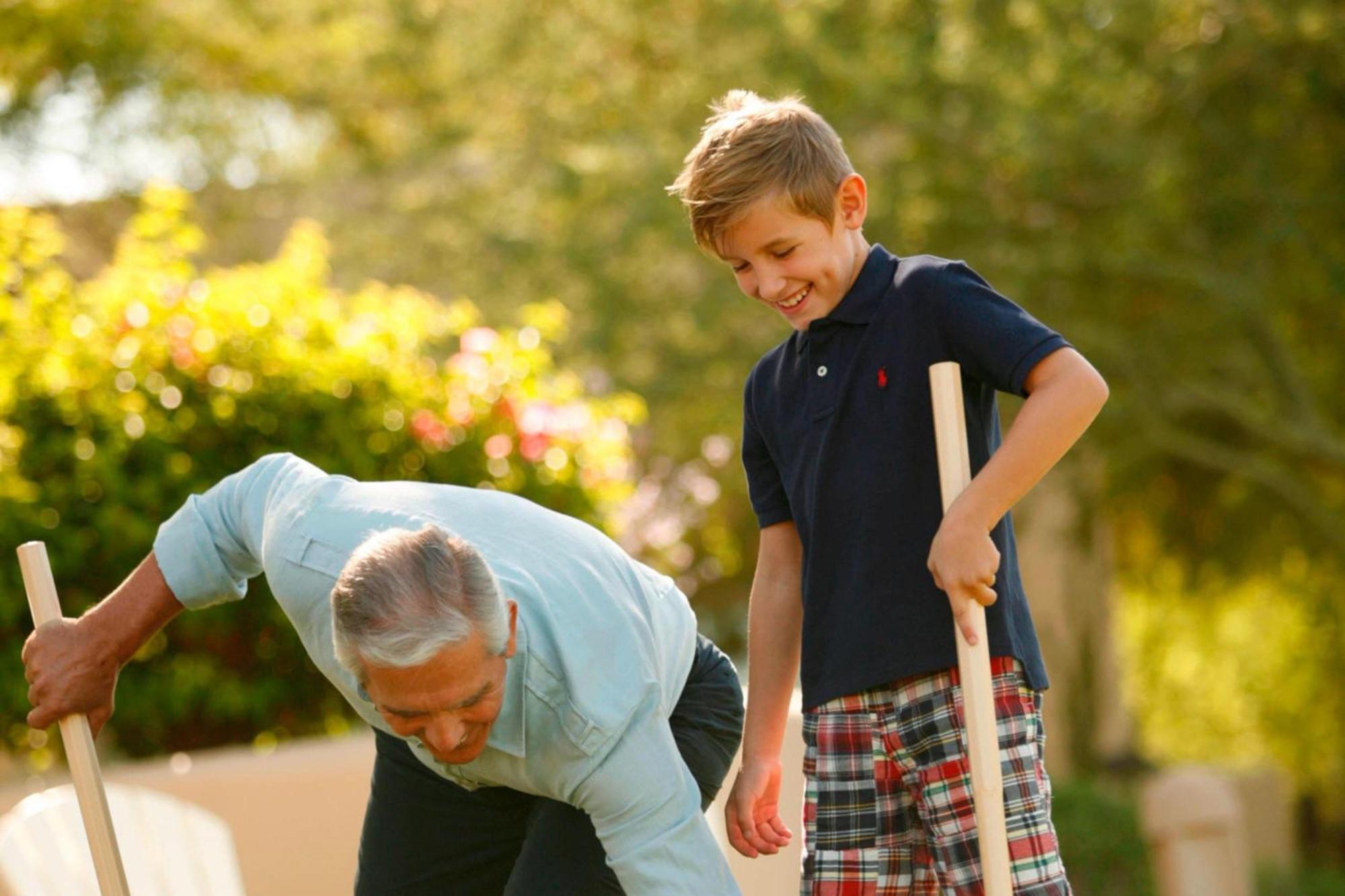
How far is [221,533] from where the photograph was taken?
264cm

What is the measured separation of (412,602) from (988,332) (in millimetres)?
903

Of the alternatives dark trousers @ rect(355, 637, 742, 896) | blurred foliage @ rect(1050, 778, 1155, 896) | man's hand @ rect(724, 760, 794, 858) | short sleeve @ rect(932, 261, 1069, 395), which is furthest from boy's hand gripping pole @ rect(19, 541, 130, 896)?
blurred foliage @ rect(1050, 778, 1155, 896)

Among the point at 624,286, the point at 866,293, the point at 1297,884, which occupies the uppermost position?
the point at 624,286

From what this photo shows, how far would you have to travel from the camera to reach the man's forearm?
8.54 feet

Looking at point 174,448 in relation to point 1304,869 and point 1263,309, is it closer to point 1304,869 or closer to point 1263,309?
point 1263,309

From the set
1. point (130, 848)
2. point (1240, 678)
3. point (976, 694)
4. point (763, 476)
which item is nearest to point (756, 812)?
point (763, 476)

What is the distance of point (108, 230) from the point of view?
12.2 m

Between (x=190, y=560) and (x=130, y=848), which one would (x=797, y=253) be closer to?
(x=190, y=560)

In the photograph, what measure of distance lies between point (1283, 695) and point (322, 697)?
11627 millimetres

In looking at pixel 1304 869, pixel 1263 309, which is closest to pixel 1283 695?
pixel 1304 869

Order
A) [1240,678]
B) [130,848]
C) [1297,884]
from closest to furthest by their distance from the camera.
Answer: [130,848] → [1297,884] → [1240,678]

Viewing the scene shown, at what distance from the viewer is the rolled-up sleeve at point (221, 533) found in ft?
8.55

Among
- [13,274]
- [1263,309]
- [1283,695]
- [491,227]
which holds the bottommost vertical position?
[1283,695]

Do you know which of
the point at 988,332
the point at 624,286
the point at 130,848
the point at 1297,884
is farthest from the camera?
the point at 1297,884
